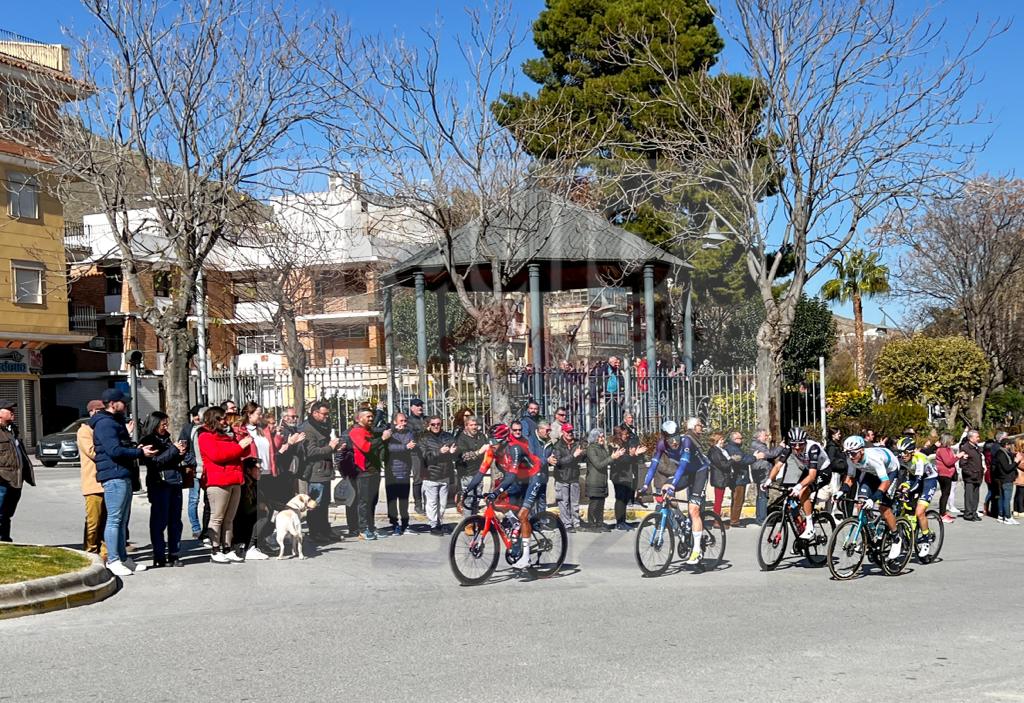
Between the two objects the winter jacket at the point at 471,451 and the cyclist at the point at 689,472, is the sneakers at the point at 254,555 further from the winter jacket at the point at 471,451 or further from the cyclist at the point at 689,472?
Result: the cyclist at the point at 689,472

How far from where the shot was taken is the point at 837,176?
67.5 feet

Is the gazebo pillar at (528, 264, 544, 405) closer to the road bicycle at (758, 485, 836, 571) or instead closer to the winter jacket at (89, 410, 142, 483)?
the road bicycle at (758, 485, 836, 571)

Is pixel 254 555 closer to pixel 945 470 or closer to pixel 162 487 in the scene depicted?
pixel 162 487

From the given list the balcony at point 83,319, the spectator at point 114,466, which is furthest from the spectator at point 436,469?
the balcony at point 83,319

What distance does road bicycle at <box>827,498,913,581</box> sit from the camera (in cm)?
1188

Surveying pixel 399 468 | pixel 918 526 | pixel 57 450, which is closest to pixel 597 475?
pixel 399 468

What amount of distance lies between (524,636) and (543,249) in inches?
634

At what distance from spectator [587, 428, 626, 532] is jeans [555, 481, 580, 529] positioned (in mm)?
236

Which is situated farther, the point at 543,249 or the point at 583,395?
the point at 543,249

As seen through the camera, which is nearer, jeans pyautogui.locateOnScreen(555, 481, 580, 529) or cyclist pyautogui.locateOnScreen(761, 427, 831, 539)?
cyclist pyautogui.locateOnScreen(761, 427, 831, 539)

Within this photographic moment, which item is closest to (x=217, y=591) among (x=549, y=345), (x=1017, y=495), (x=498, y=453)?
(x=498, y=453)

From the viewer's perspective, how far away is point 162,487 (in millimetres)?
12367

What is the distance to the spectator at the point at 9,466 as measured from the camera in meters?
12.3

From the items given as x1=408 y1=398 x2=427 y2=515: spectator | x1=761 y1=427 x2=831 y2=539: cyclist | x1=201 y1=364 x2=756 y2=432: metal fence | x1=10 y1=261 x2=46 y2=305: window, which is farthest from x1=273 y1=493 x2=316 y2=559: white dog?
x1=10 y1=261 x2=46 y2=305: window
